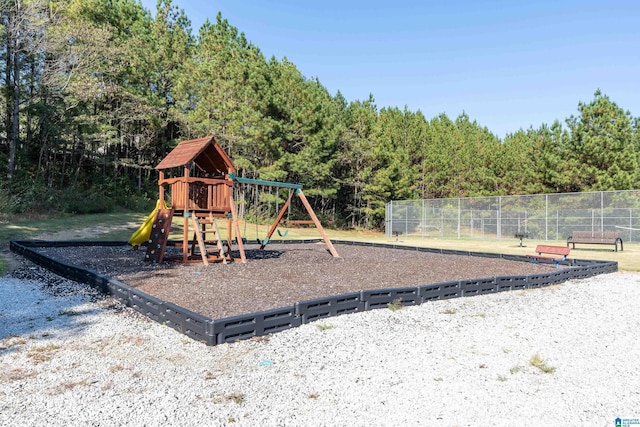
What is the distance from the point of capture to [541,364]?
4.04m

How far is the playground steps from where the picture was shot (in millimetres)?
10219

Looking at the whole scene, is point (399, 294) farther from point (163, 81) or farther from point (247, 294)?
point (163, 81)

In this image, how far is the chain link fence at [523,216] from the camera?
2095cm

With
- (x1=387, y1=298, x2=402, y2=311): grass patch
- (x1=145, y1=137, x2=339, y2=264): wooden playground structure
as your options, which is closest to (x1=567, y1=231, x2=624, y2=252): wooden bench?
(x1=387, y1=298, x2=402, y2=311): grass patch

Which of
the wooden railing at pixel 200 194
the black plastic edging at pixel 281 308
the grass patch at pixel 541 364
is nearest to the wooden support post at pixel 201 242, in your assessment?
the wooden railing at pixel 200 194

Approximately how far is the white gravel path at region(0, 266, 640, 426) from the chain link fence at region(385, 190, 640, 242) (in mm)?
17808

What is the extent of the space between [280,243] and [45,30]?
1748cm

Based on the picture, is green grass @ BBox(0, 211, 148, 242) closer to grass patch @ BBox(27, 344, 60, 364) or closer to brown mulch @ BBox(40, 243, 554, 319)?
brown mulch @ BBox(40, 243, 554, 319)

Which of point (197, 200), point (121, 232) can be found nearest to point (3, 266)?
point (197, 200)

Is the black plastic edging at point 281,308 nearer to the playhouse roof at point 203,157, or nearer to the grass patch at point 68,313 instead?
the grass patch at point 68,313

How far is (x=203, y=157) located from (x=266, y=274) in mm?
4262

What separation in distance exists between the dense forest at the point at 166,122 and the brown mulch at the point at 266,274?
1391 centimetres

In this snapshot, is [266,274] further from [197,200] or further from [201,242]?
[197,200]

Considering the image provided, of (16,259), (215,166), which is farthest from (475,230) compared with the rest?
(16,259)
